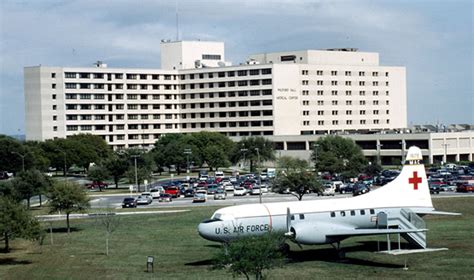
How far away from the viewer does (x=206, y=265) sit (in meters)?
47.3

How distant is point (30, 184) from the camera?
276ft

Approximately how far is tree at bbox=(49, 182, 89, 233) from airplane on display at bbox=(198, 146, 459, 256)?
23535 mm

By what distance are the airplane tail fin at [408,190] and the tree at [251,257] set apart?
1553 cm

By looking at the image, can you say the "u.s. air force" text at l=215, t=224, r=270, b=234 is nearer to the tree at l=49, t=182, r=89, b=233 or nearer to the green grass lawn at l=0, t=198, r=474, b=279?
the green grass lawn at l=0, t=198, r=474, b=279

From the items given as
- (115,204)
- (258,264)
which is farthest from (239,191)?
(258,264)

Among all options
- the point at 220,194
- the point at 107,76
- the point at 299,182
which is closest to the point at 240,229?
the point at 299,182

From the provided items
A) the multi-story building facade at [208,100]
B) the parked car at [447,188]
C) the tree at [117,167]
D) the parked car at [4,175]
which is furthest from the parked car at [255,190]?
the multi-story building facade at [208,100]

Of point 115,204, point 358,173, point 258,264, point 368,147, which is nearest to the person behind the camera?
point 258,264

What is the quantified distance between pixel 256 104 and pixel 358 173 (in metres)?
70.4

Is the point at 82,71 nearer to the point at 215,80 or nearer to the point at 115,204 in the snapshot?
the point at 215,80

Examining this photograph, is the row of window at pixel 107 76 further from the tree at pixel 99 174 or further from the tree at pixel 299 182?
the tree at pixel 299 182

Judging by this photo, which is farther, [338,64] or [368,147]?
[338,64]

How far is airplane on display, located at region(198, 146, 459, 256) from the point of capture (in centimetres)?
4700

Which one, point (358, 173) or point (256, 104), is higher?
point (256, 104)
